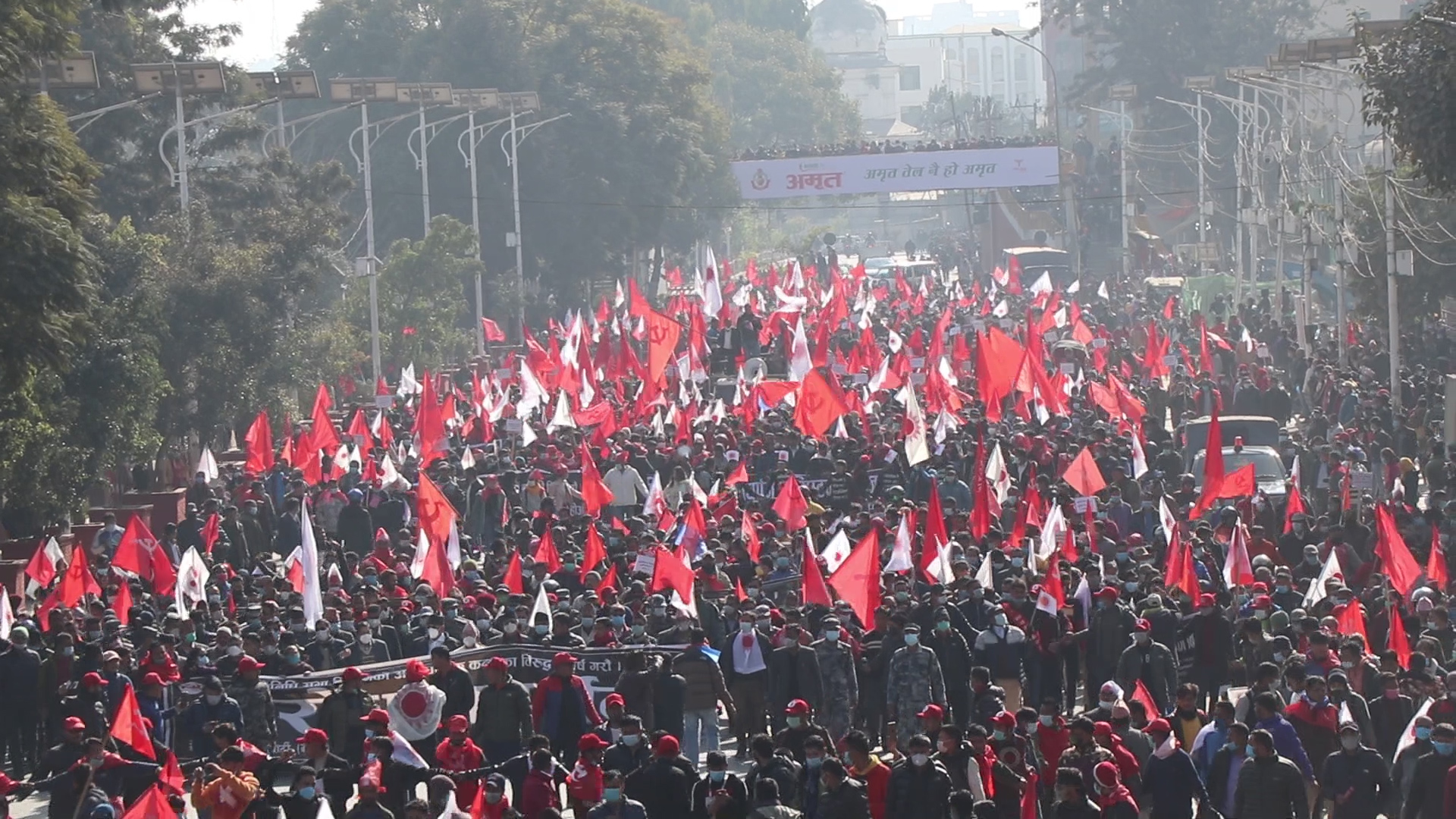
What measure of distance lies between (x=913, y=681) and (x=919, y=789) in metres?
3.42

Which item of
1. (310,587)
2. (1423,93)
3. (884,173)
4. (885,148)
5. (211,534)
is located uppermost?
(1423,93)

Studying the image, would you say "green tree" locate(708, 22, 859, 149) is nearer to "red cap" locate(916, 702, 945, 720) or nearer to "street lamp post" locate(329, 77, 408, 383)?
"street lamp post" locate(329, 77, 408, 383)

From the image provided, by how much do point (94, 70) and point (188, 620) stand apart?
17600 millimetres

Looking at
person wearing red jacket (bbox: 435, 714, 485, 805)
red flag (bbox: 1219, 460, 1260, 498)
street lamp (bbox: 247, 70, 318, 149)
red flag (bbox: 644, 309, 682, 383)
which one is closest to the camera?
person wearing red jacket (bbox: 435, 714, 485, 805)

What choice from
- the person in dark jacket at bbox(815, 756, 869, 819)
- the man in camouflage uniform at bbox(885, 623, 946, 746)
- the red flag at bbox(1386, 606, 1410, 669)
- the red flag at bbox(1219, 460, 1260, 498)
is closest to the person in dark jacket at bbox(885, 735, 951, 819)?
the person in dark jacket at bbox(815, 756, 869, 819)

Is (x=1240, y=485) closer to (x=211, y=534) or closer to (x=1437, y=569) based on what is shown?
(x=1437, y=569)

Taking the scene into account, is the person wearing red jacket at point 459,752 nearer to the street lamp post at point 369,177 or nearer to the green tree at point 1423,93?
the green tree at point 1423,93

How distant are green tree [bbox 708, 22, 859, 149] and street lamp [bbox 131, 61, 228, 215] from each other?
82.1 meters

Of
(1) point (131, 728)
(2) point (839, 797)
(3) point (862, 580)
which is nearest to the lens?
(2) point (839, 797)

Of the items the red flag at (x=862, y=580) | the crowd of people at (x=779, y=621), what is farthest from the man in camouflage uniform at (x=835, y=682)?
the red flag at (x=862, y=580)

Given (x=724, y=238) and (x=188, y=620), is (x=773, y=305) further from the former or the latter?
(x=724, y=238)

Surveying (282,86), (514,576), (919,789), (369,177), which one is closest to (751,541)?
(514,576)

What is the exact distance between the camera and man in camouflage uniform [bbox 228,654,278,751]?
14.9m

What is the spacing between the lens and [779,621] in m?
16.8
